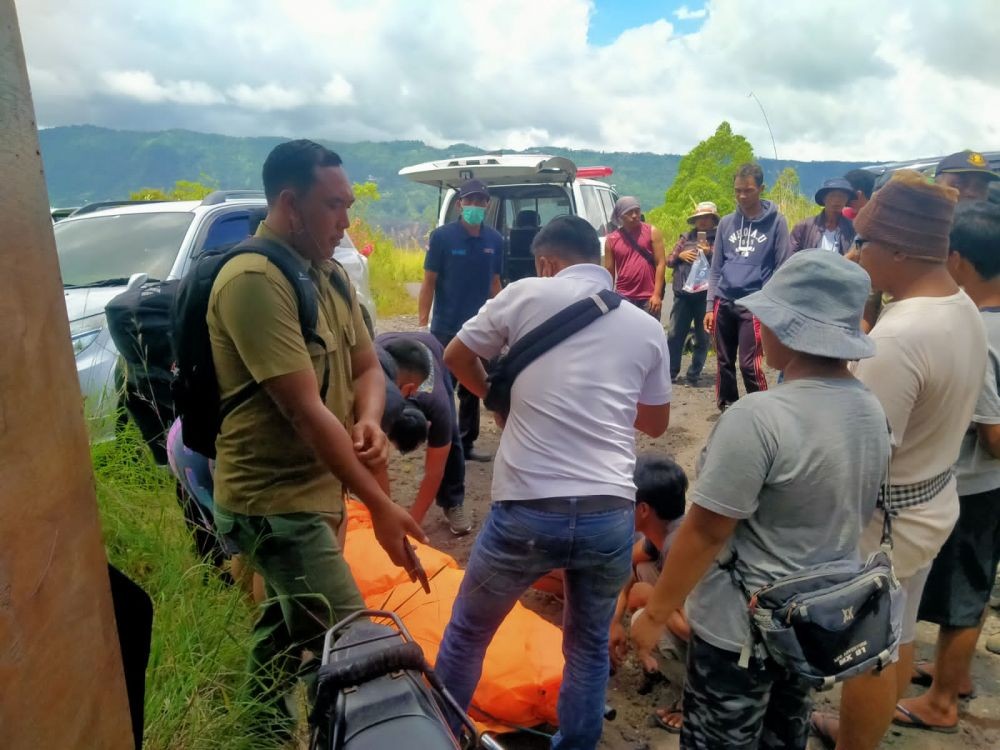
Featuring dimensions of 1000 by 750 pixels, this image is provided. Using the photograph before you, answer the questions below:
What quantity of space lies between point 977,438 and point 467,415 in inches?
126

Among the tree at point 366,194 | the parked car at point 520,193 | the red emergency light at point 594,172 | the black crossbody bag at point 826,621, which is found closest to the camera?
the black crossbody bag at point 826,621

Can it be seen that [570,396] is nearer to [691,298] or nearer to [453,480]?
[453,480]

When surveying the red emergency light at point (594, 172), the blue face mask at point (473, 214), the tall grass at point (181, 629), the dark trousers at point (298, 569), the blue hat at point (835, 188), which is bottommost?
the tall grass at point (181, 629)

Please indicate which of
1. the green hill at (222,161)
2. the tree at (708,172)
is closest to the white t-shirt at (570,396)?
the tree at (708,172)

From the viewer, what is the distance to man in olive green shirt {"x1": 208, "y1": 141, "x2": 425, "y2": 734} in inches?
64.3

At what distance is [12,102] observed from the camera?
21.9 inches

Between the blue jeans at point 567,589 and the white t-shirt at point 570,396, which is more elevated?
the white t-shirt at point 570,396

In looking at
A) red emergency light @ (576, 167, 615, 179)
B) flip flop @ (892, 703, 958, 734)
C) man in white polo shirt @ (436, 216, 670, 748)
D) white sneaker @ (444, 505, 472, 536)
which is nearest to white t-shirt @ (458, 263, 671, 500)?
man in white polo shirt @ (436, 216, 670, 748)

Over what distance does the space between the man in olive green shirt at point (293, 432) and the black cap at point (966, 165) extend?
3212 millimetres

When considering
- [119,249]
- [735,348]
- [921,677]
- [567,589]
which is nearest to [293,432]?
[567,589]

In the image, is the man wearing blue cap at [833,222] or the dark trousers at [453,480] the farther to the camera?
the man wearing blue cap at [833,222]

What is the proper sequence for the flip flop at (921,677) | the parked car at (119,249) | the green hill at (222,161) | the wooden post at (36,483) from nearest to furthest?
the wooden post at (36,483) → the flip flop at (921,677) → the parked car at (119,249) → the green hill at (222,161)

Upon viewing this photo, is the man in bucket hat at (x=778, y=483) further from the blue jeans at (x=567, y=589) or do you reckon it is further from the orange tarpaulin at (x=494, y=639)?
the orange tarpaulin at (x=494, y=639)

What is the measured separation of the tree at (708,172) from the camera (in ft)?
75.6
